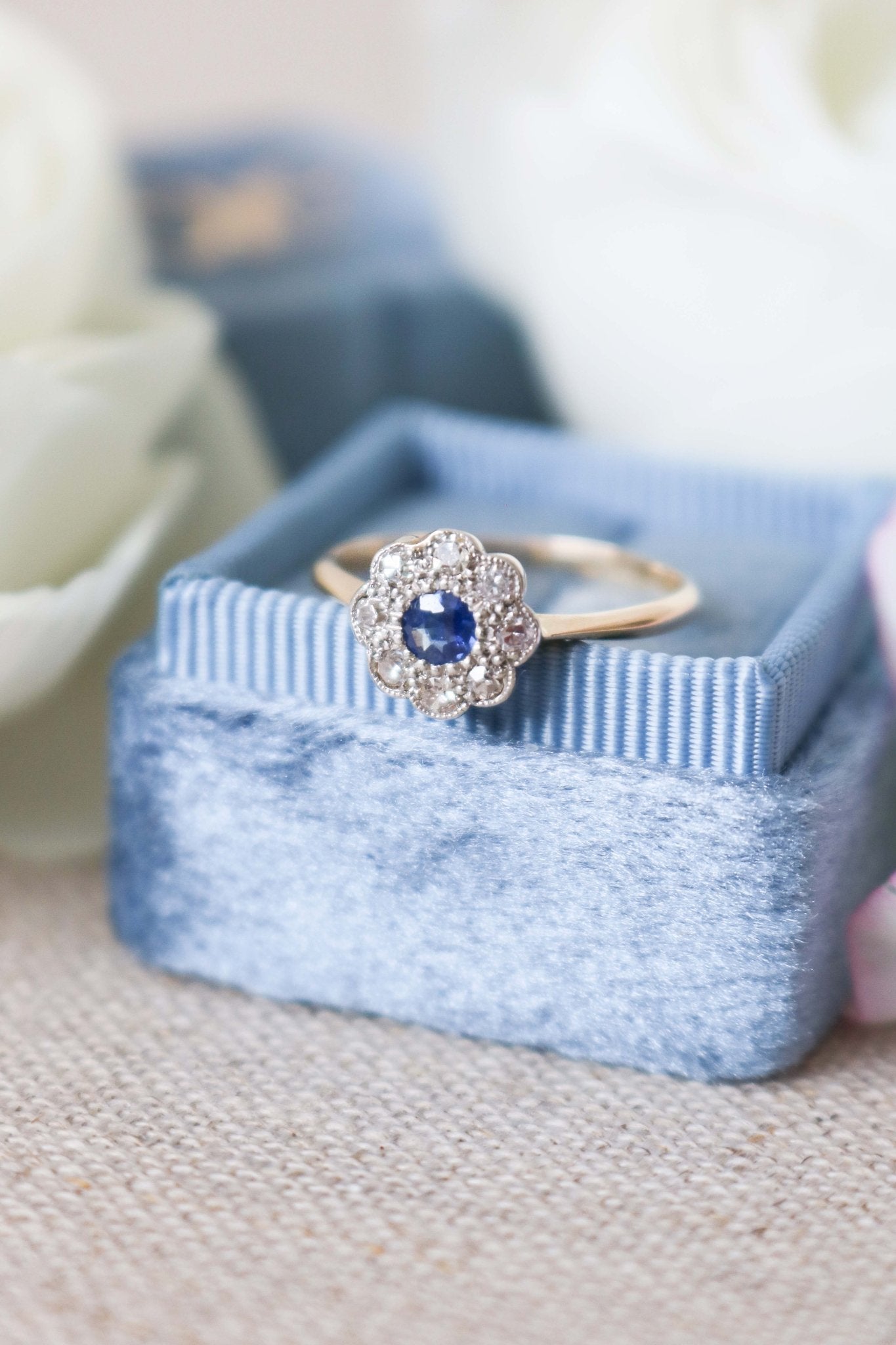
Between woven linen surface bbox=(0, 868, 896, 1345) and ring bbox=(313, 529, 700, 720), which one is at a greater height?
ring bbox=(313, 529, 700, 720)

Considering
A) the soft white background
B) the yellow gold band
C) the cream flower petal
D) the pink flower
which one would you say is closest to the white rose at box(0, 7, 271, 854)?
the cream flower petal

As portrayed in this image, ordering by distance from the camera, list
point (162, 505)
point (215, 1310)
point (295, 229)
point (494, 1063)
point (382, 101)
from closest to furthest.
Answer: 1. point (215, 1310)
2. point (494, 1063)
3. point (162, 505)
4. point (295, 229)
5. point (382, 101)

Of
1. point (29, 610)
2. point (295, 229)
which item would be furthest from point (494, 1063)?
point (295, 229)

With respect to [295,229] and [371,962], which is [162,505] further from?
[295,229]

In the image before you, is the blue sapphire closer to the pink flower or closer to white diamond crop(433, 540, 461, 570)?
white diamond crop(433, 540, 461, 570)

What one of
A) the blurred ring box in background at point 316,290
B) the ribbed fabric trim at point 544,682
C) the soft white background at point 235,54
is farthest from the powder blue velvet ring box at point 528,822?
the soft white background at point 235,54

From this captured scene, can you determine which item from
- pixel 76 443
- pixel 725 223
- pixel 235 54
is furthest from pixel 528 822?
pixel 235 54
